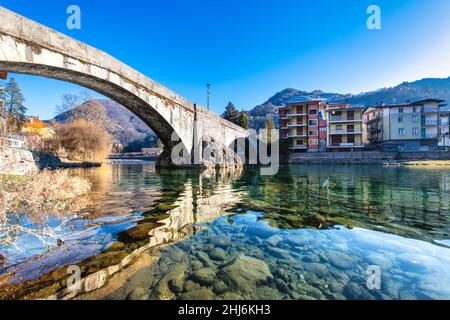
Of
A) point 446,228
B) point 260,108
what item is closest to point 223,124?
point 446,228

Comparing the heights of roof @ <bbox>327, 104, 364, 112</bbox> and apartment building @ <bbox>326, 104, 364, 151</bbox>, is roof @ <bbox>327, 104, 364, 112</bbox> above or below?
above

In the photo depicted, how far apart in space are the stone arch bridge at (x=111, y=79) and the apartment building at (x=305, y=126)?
89.3 ft

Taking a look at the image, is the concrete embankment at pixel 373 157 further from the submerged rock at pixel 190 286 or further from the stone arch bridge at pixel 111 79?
the submerged rock at pixel 190 286

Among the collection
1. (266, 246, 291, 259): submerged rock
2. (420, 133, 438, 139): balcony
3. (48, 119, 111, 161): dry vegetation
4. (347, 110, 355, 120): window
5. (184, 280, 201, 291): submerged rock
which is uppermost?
(347, 110, 355, 120): window

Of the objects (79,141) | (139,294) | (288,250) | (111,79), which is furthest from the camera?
(79,141)

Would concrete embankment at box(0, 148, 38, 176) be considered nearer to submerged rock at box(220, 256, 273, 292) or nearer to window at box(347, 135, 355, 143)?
submerged rock at box(220, 256, 273, 292)

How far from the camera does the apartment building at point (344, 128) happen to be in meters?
39.3

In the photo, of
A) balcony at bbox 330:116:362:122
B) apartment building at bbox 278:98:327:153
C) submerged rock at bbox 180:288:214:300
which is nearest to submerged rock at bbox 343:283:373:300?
submerged rock at bbox 180:288:214:300

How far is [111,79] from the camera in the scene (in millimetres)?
8484

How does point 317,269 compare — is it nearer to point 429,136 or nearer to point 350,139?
point 350,139

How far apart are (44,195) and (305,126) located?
41969 millimetres

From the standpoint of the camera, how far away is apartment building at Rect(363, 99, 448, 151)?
4050 centimetres

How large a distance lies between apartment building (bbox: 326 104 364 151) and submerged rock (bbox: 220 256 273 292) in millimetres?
43204

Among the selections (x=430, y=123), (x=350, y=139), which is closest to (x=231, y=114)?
(x=350, y=139)
